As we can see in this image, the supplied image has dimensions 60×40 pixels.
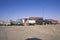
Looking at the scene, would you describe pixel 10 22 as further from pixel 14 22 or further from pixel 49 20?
pixel 49 20

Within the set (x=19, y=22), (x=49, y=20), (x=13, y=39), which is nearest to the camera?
(x=13, y=39)

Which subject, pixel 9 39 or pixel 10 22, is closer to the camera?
pixel 9 39

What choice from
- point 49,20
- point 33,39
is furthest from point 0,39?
point 49,20

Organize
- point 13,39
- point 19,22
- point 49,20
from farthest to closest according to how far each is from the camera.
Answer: point 49,20 < point 19,22 < point 13,39

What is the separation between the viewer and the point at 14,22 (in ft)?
114

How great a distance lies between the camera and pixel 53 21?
39344 mm

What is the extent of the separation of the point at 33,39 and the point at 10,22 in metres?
26.2

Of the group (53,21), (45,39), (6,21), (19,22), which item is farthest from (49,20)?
(45,39)

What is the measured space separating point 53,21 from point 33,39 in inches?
1208

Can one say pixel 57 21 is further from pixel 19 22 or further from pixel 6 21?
pixel 6 21

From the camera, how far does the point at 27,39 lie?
9.50 metres

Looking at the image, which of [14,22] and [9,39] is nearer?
[9,39]

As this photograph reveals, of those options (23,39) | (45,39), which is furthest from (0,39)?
(45,39)

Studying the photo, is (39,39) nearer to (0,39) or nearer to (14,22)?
(0,39)
